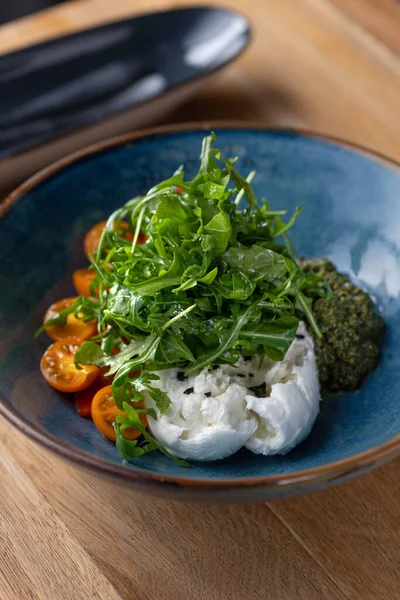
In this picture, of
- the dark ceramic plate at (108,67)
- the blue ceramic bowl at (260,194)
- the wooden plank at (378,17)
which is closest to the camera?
the blue ceramic bowl at (260,194)

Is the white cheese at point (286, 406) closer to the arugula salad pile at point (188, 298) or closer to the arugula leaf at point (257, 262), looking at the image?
the arugula salad pile at point (188, 298)

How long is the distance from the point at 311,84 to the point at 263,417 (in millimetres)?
1502

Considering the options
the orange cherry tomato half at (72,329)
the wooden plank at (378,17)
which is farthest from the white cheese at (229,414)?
the wooden plank at (378,17)

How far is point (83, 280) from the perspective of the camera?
1.74m

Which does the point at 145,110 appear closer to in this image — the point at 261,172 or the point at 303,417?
the point at 261,172

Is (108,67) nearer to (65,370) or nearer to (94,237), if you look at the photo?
(94,237)

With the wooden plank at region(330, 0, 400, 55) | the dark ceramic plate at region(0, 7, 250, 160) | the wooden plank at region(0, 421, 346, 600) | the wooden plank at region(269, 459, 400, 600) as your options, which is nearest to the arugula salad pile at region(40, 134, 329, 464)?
the wooden plank at region(0, 421, 346, 600)

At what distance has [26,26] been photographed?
2.70 metres

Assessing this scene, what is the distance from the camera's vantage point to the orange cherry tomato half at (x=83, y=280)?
1735 mm

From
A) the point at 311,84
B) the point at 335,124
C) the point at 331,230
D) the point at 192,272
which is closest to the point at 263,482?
the point at 192,272

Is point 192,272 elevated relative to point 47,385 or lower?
elevated

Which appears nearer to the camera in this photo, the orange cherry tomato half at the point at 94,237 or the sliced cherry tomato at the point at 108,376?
the sliced cherry tomato at the point at 108,376

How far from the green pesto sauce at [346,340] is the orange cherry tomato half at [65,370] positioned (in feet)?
1.67

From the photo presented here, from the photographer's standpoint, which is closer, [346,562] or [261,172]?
[346,562]
